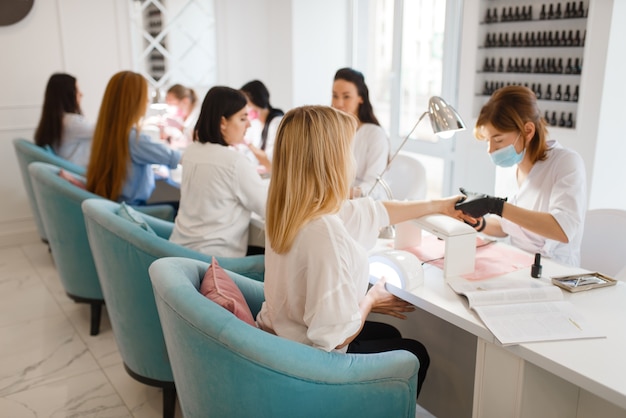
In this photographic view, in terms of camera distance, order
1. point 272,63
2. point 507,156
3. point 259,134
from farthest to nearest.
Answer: point 272,63, point 259,134, point 507,156

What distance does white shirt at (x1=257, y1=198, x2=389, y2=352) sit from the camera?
4.90ft

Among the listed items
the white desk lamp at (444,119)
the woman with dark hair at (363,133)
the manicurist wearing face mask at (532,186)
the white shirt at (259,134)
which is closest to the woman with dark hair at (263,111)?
the white shirt at (259,134)

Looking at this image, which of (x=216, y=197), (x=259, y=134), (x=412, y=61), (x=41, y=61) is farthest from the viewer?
(x=412, y=61)

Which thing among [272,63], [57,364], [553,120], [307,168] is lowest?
[57,364]

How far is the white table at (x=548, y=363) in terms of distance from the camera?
4.56ft

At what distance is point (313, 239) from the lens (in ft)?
4.98

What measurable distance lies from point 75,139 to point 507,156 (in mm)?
2962

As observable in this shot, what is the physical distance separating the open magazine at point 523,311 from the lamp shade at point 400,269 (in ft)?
0.37

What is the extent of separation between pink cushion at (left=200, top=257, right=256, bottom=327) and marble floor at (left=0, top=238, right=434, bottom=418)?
103 centimetres

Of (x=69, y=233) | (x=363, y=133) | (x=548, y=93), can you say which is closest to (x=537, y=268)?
(x=363, y=133)

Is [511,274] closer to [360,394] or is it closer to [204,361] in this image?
[360,394]

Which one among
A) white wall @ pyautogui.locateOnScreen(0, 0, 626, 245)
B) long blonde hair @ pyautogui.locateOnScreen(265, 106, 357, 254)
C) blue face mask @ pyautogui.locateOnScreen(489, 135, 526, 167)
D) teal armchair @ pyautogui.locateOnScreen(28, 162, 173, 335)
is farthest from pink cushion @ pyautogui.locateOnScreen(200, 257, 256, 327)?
white wall @ pyautogui.locateOnScreen(0, 0, 626, 245)

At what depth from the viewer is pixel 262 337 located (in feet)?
4.50

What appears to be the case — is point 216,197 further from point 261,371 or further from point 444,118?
point 261,371
